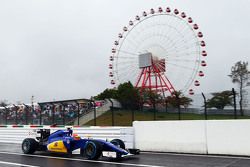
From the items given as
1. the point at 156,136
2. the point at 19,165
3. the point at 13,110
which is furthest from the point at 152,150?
the point at 13,110

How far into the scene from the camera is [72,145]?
12.0 m

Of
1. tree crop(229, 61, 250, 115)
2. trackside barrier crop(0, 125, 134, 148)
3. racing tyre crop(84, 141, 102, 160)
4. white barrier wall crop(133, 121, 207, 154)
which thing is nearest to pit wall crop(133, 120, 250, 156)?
white barrier wall crop(133, 121, 207, 154)

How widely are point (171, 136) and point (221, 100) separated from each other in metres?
2.85

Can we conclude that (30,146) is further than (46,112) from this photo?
No

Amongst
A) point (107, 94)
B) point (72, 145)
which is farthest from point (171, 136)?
point (107, 94)

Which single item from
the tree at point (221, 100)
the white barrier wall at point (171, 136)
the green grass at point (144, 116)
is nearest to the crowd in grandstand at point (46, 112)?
the green grass at point (144, 116)

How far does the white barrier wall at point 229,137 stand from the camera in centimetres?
1107

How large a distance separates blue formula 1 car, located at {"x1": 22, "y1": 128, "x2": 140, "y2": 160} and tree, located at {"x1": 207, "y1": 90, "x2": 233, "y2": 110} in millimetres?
4906

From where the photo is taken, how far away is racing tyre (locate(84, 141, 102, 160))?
35.3 ft

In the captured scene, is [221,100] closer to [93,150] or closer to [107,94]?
[93,150]

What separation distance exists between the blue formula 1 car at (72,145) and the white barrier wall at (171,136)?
7.06 feet

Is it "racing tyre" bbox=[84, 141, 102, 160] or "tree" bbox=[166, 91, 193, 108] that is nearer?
"racing tyre" bbox=[84, 141, 102, 160]

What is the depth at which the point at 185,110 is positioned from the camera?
1662 centimetres

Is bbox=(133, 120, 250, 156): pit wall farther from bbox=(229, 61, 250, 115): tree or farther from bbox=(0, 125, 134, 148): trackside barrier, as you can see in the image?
bbox=(229, 61, 250, 115): tree
